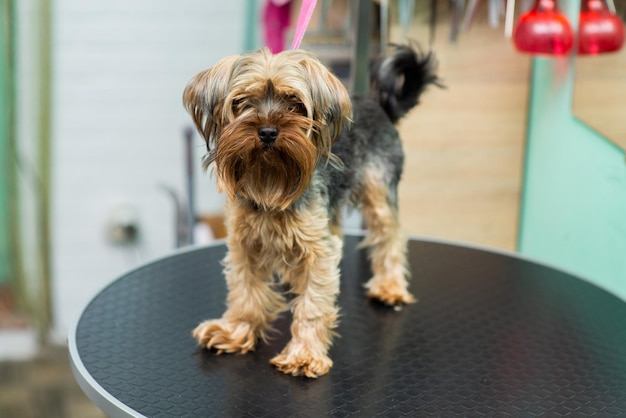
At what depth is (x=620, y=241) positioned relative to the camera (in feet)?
6.72

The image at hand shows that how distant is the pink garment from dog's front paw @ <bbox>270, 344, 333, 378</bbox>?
1.49m

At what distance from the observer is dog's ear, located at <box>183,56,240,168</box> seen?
126 cm

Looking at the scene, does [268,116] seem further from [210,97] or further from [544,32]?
[544,32]

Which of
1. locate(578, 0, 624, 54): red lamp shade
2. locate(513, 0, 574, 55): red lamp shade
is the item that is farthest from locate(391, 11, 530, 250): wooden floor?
locate(578, 0, 624, 54): red lamp shade

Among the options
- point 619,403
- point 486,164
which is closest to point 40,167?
point 486,164

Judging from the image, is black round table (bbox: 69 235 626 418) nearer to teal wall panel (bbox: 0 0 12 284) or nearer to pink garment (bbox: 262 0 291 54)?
pink garment (bbox: 262 0 291 54)

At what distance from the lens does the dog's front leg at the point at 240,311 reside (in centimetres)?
147

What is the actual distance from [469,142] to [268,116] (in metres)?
1.44

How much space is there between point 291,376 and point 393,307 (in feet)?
1.23

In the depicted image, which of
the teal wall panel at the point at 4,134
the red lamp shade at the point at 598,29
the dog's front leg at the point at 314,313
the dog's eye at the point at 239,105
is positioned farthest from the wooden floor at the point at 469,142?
the teal wall panel at the point at 4,134

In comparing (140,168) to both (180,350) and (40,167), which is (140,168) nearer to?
(40,167)

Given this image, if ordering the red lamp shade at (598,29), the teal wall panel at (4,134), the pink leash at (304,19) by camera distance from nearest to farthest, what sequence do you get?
1. the pink leash at (304,19)
2. the red lamp shade at (598,29)
3. the teal wall panel at (4,134)

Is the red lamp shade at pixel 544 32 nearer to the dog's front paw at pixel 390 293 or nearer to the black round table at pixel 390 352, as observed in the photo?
the black round table at pixel 390 352

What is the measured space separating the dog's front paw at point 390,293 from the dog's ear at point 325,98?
491mm
